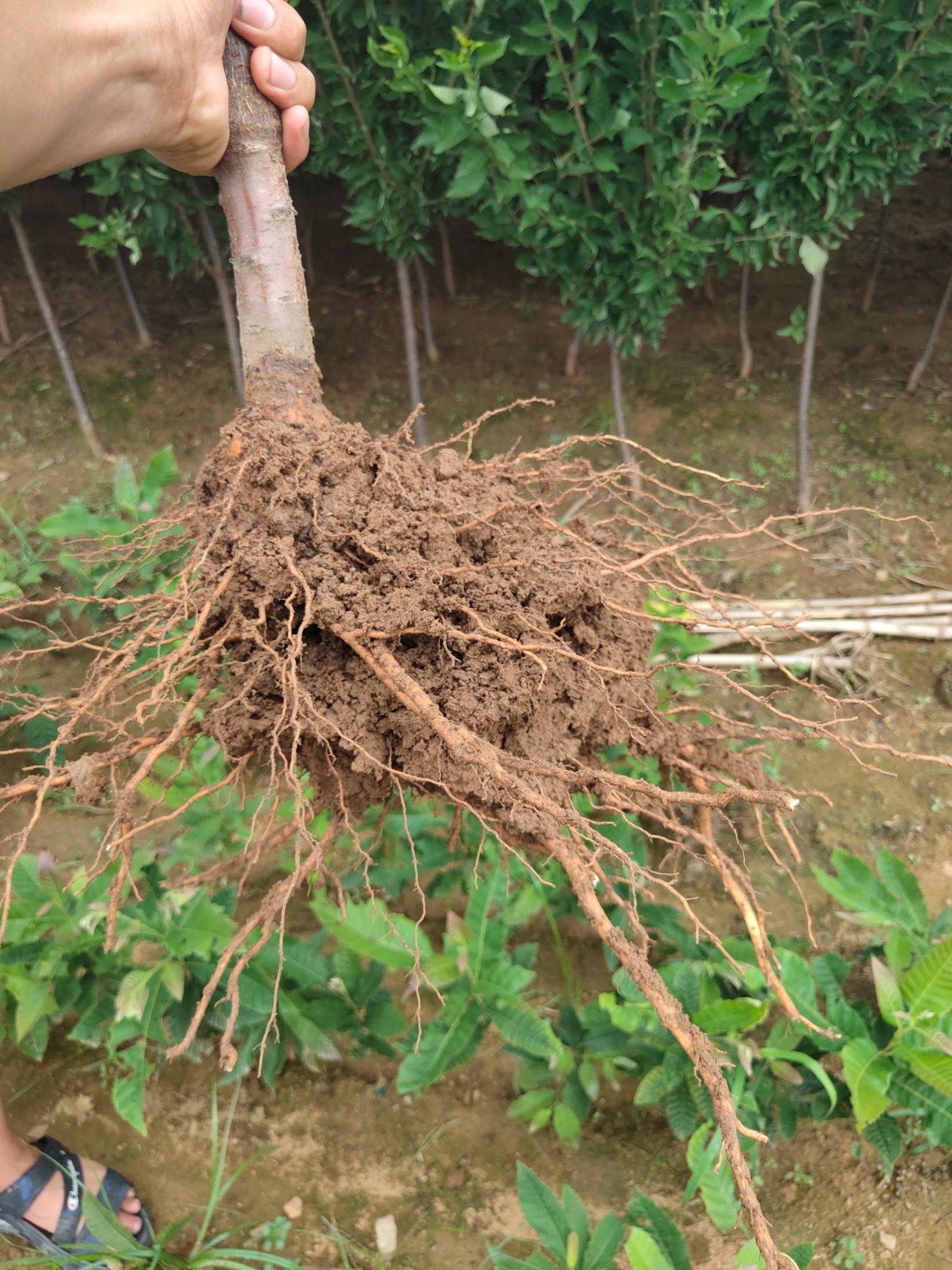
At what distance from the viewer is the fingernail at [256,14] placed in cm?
144

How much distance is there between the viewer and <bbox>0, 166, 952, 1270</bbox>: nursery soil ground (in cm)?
168

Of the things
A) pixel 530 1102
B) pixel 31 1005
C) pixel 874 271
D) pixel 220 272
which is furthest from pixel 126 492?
pixel 874 271

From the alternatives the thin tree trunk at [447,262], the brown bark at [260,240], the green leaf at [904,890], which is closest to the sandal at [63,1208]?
the brown bark at [260,240]

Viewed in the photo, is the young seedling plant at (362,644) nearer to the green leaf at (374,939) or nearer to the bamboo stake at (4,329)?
the green leaf at (374,939)

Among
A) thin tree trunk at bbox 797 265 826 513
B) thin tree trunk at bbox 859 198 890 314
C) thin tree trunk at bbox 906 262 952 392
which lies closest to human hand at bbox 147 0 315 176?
thin tree trunk at bbox 797 265 826 513

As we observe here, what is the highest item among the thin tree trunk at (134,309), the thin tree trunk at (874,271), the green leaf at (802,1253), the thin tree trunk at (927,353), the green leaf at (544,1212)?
the thin tree trunk at (134,309)

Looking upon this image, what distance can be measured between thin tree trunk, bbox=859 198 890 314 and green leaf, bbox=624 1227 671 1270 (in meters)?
4.29

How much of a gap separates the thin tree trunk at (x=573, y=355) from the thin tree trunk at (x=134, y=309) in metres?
2.23

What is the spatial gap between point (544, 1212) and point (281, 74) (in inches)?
85.7

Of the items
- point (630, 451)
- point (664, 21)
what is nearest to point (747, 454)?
point (630, 451)

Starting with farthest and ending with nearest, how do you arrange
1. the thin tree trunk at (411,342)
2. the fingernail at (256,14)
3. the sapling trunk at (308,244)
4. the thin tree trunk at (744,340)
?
the sapling trunk at (308,244)
the thin tree trunk at (744,340)
the thin tree trunk at (411,342)
the fingernail at (256,14)

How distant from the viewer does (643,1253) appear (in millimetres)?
1277

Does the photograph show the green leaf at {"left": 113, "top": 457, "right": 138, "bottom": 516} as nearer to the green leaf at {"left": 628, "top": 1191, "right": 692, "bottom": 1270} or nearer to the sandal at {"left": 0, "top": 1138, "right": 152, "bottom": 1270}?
the sandal at {"left": 0, "top": 1138, "right": 152, "bottom": 1270}

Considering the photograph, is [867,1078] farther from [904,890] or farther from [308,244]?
[308,244]
